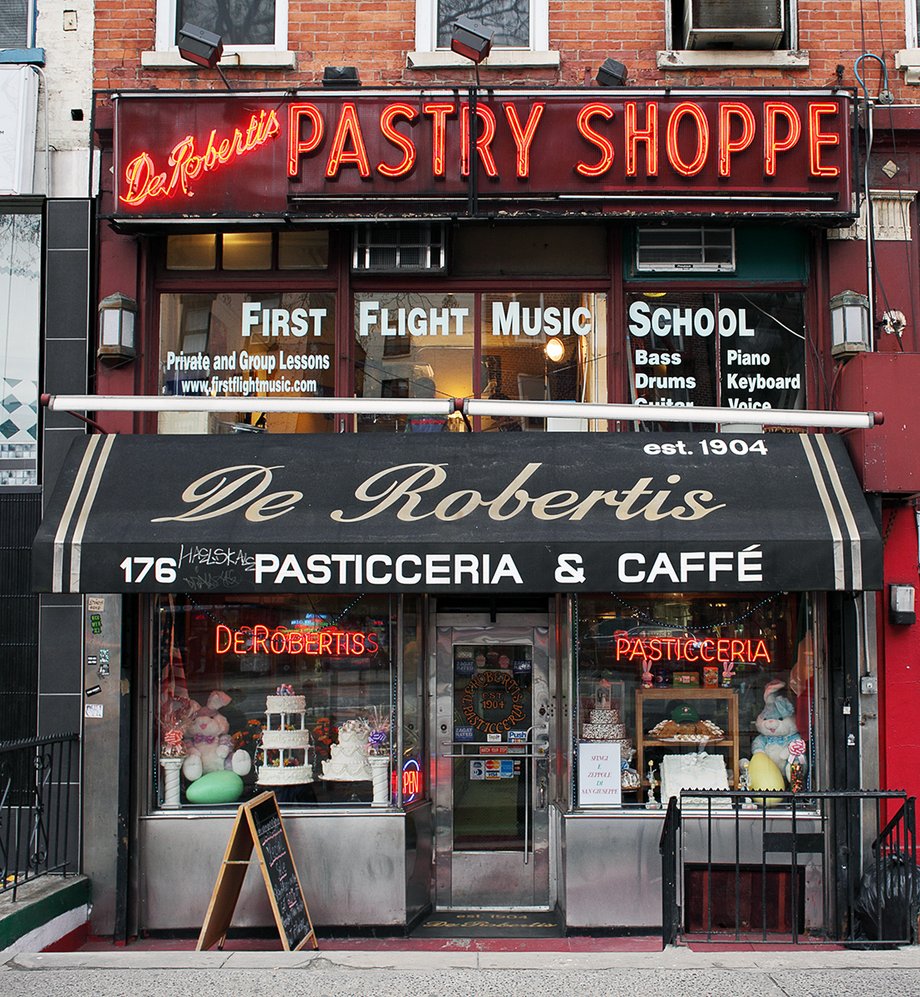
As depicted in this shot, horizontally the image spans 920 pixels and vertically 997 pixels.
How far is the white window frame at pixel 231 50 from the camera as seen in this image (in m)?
8.76

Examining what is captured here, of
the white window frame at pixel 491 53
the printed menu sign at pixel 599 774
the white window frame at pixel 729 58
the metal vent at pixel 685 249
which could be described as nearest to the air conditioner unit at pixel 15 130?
the white window frame at pixel 491 53

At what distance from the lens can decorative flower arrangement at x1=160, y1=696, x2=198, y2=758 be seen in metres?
8.56

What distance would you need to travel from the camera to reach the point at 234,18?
9000mm

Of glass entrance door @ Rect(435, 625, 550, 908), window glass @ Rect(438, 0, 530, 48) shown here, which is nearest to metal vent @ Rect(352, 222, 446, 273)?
window glass @ Rect(438, 0, 530, 48)

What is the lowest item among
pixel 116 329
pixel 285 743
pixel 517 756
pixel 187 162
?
pixel 517 756

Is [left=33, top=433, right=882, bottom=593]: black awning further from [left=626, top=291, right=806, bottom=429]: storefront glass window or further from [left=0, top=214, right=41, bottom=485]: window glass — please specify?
[left=0, top=214, right=41, bottom=485]: window glass

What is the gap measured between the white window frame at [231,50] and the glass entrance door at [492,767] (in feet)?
15.7

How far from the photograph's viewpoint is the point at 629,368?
28.8 feet

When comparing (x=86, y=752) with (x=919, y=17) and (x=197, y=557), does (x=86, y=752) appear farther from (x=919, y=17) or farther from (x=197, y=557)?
(x=919, y=17)

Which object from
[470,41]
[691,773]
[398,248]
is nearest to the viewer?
[470,41]

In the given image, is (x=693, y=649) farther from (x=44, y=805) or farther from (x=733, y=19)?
(x=44, y=805)

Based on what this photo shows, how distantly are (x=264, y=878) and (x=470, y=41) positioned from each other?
615 centimetres

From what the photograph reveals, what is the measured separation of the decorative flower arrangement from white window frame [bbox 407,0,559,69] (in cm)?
540

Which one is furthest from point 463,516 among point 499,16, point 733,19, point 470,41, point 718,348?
point 733,19
